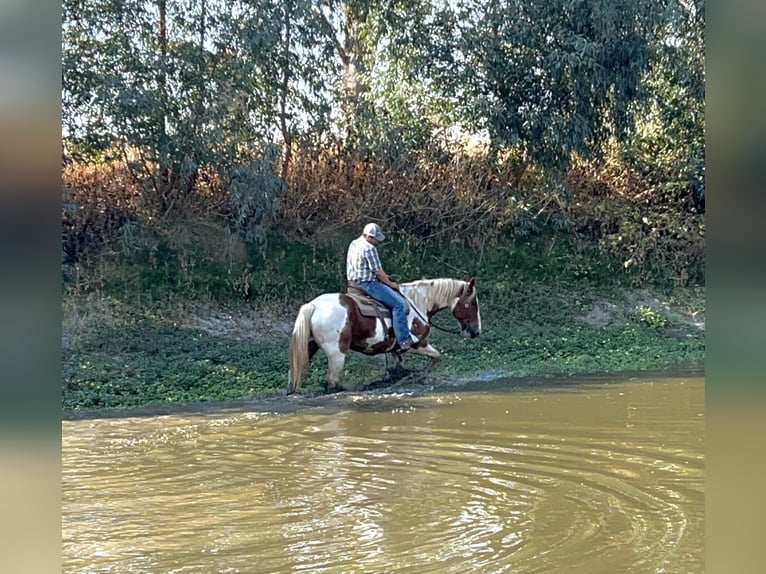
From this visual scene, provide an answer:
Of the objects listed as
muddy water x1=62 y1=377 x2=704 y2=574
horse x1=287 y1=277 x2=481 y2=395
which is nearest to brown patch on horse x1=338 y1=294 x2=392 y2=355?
horse x1=287 y1=277 x2=481 y2=395

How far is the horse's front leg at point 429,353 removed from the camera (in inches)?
399

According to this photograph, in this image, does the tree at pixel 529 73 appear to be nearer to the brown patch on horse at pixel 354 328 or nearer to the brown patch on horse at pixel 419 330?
the brown patch on horse at pixel 419 330

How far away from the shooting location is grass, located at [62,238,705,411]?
33.7 feet

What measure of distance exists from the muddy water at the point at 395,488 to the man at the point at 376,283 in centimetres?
117

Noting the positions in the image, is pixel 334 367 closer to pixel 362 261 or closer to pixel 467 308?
pixel 362 261

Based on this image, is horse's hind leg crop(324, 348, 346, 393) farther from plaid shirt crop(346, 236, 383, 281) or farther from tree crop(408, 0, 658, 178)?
tree crop(408, 0, 658, 178)

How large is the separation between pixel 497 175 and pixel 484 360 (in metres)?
5.10

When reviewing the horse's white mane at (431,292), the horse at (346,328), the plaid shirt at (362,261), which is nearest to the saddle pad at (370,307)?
the horse at (346,328)

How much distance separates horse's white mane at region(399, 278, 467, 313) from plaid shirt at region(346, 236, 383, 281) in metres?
0.53

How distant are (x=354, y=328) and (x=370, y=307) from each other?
33 centimetres

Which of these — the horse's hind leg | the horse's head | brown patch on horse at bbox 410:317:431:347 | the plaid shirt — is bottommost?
the horse's hind leg

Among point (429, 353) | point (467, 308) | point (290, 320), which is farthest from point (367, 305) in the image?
point (290, 320)

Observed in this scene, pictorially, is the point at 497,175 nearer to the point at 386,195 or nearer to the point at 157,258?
the point at 386,195

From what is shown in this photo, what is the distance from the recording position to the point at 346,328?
375 inches
